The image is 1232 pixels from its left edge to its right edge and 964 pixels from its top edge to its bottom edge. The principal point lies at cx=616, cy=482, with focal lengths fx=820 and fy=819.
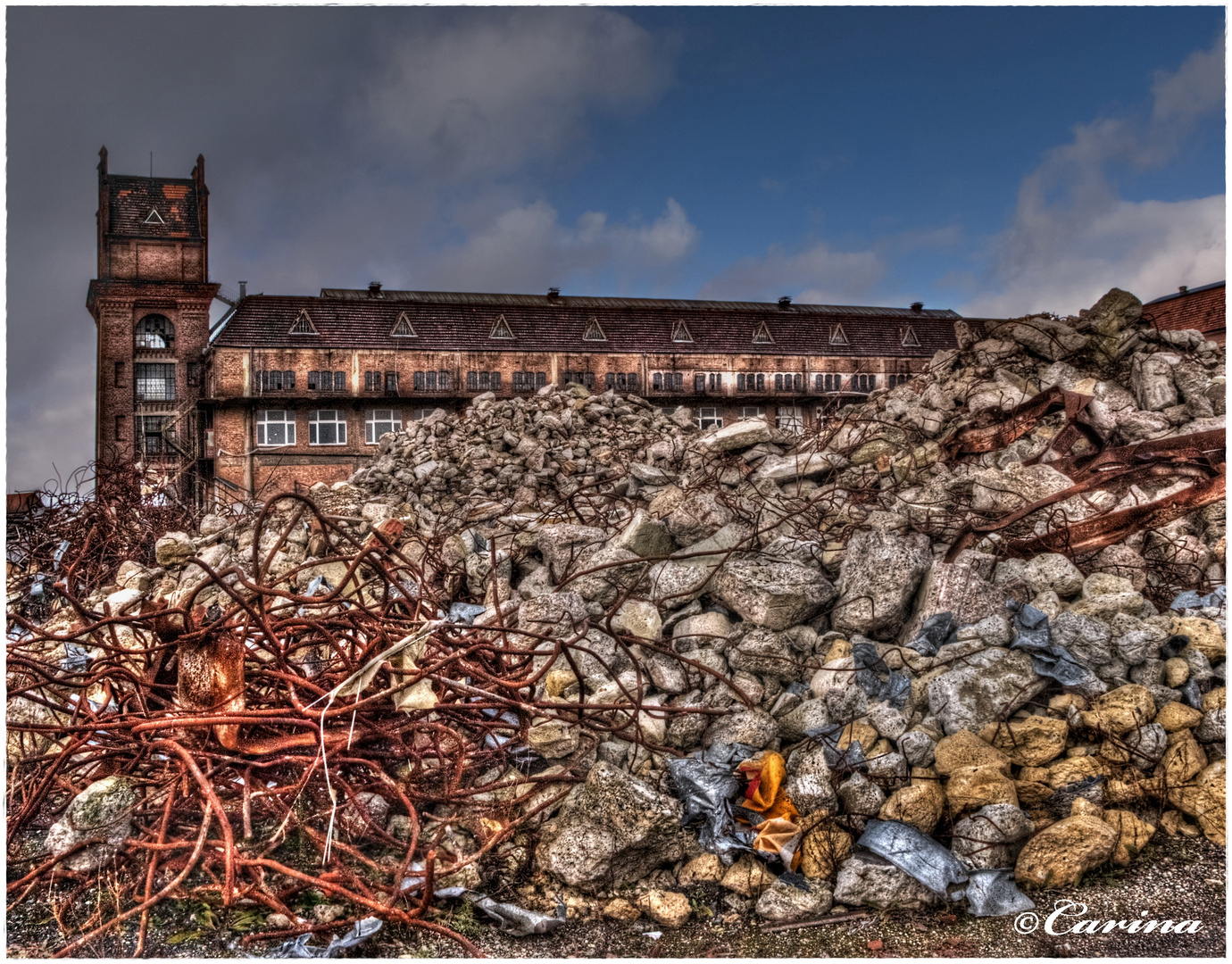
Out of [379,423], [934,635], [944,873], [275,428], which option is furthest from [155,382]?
[944,873]

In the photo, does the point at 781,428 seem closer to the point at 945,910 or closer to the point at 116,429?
the point at 945,910

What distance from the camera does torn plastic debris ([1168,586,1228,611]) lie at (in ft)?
15.3

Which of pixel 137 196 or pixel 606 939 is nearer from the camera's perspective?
pixel 606 939

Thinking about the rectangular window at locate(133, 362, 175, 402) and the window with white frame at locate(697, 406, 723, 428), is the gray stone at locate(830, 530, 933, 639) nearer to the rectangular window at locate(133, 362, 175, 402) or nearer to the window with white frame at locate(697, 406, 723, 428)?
the window with white frame at locate(697, 406, 723, 428)

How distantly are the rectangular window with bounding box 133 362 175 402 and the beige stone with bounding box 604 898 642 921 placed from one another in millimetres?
33235

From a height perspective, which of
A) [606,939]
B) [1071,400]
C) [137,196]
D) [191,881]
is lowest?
[606,939]

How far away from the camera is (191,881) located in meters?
3.23

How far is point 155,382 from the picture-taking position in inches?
1243

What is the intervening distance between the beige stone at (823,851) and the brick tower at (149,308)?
31.2m

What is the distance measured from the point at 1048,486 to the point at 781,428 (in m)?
3.32

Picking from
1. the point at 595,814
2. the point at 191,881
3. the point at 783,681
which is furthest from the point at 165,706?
the point at 783,681

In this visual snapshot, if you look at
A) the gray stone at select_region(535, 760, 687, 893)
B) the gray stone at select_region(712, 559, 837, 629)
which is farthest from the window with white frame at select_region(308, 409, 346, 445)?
the gray stone at select_region(535, 760, 687, 893)

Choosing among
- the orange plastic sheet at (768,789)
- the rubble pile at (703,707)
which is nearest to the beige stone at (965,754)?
the rubble pile at (703,707)

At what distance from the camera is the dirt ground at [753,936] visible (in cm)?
297
